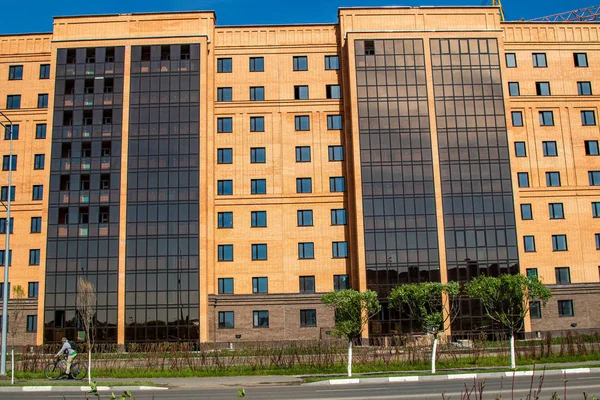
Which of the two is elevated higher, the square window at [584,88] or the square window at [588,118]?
the square window at [584,88]

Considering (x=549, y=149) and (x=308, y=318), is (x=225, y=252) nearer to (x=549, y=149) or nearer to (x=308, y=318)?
(x=308, y=318)

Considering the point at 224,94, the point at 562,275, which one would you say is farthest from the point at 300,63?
the point at 562,275

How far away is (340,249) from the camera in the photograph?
163 feet

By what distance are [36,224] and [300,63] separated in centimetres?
2542

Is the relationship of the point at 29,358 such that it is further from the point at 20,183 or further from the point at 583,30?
the point at 583,30

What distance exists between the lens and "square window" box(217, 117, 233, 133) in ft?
168

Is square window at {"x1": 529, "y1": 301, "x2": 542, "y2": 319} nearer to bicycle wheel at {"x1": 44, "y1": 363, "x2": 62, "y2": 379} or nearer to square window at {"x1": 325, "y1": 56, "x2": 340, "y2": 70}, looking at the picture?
square window at {"x1": 325, "y1": 56, "x2": 340, "y2": 70}

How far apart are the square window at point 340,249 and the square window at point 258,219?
5.88m

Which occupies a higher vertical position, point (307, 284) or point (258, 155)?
point (258, 155)

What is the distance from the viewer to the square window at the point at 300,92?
171 feet

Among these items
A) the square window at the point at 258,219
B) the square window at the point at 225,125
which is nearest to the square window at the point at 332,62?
the square window at the point at 225,125

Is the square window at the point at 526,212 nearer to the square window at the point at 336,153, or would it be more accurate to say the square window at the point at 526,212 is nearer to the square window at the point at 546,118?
the square window at the point at 546,118

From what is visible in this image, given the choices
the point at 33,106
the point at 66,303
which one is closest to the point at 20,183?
the point at 33,106

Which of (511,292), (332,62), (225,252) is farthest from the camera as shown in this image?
(332,62)
